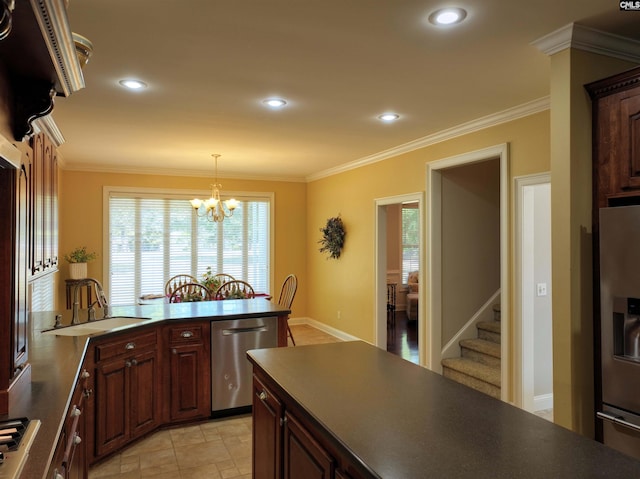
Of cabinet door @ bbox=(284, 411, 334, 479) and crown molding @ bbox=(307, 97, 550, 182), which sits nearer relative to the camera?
cabinet door @ bbox=(284, 411, 334, 479)

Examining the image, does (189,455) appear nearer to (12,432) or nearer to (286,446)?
(286,446)

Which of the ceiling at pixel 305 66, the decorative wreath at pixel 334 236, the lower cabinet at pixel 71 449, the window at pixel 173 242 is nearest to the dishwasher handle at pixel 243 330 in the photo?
the lower cabinet at pixel 71 449

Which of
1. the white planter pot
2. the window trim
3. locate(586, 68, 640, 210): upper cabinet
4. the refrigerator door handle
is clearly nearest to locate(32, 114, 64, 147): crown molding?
the window trim

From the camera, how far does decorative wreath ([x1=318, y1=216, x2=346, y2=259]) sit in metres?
6.91

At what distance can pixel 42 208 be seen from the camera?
141 inches

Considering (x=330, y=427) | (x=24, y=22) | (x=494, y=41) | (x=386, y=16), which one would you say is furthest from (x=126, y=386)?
(x=494, y=41)

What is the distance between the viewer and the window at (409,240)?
9.67 meters

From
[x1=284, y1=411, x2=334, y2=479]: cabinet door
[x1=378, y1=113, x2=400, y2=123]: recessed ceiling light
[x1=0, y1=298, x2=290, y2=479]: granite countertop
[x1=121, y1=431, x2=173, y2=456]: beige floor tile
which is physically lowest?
[x1=121, y1=431, x2=173, y2=456]: beige floor tile

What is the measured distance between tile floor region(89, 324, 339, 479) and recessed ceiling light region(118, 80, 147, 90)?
8.62ft

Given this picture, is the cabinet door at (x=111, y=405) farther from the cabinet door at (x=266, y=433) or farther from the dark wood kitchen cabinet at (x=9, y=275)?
the dark wood kitchen cabinet at (x=9, y=275)

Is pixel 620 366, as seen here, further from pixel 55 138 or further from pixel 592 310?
pixel 55 138

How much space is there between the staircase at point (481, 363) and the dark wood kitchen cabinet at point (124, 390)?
291 cm

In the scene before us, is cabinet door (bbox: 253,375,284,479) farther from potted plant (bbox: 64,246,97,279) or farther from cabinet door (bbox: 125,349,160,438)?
potted plant (bbox: 64,246,97,279)

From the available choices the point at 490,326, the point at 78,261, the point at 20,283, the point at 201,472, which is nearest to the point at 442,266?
the point at 490,326
